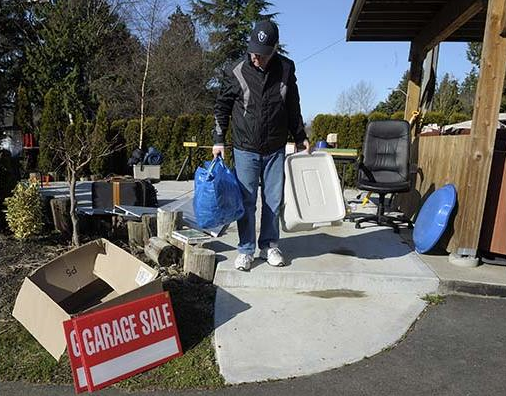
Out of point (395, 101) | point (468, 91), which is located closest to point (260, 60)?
point (468, 91)

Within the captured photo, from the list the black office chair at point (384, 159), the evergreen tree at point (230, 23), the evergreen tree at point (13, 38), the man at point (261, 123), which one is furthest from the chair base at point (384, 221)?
the evergreen tree at point (230, 23)

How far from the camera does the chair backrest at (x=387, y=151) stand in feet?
17.1

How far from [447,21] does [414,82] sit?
1.41m

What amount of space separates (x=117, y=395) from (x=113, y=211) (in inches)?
116

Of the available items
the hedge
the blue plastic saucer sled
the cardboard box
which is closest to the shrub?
the cardboard box

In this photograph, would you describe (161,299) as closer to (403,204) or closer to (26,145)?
A: (403,204)

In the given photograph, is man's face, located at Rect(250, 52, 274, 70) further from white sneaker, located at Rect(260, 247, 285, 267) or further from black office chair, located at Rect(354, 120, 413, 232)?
black office chair, located at Rect(354, 120, 413, 232)

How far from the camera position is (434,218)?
3.85m

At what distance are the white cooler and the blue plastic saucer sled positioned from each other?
898 millimetres

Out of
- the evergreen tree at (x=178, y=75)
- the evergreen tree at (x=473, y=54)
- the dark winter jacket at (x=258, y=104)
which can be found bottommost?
the dark winter jacket at (x=258, y=104)

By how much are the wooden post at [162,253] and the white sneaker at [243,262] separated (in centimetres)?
65

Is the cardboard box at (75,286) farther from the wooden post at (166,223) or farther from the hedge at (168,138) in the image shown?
the hedge at (168,138)

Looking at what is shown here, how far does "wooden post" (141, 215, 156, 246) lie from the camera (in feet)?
13.6

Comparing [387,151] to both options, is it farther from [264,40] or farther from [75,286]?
[75,286]
